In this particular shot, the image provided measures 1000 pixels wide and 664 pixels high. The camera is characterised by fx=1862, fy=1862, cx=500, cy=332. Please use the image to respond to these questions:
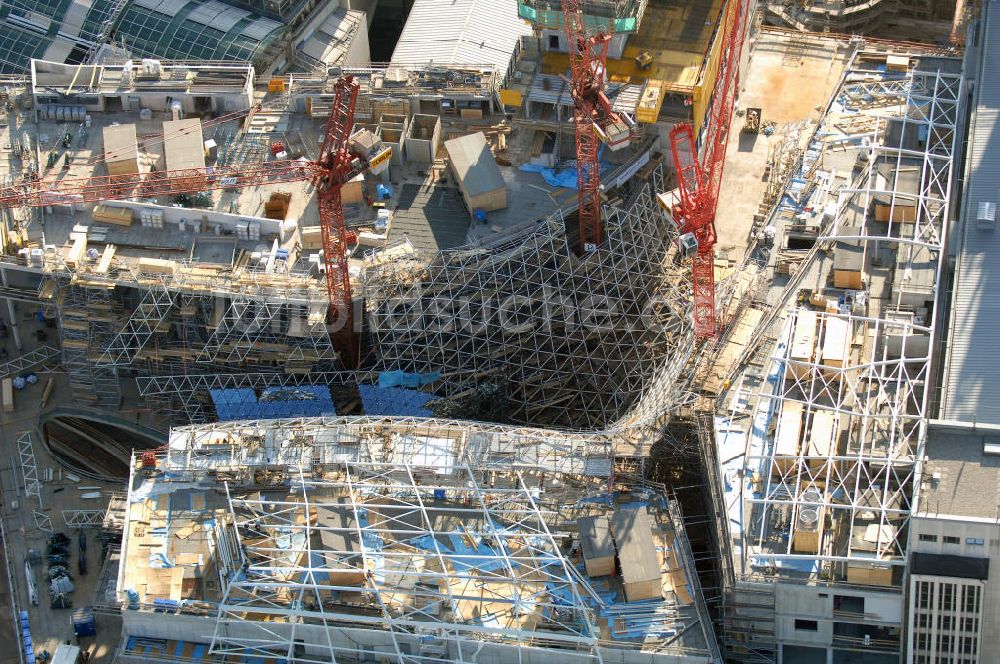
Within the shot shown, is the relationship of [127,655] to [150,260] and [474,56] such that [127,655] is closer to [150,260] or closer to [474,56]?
[150,260]

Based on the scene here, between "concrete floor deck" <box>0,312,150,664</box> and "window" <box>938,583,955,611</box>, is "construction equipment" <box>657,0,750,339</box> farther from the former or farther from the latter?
"concrete floor deck" <box>0,312,150,664</box>

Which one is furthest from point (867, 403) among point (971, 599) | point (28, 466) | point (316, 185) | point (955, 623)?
point (28, 466)

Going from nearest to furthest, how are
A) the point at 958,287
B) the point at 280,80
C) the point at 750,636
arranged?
the point at 750,636 → the point at 958,287 → the point at 280,80

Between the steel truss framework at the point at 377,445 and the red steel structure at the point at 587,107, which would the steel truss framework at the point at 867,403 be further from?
the red steel structure at the point at 587,107

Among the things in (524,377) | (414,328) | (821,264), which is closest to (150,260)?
(414,328)

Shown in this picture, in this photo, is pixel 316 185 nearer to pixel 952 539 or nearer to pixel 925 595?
pixel 952 539

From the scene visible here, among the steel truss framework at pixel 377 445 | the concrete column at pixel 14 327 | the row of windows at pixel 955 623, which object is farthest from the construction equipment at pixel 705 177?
the concrete column at pixel 14 327
